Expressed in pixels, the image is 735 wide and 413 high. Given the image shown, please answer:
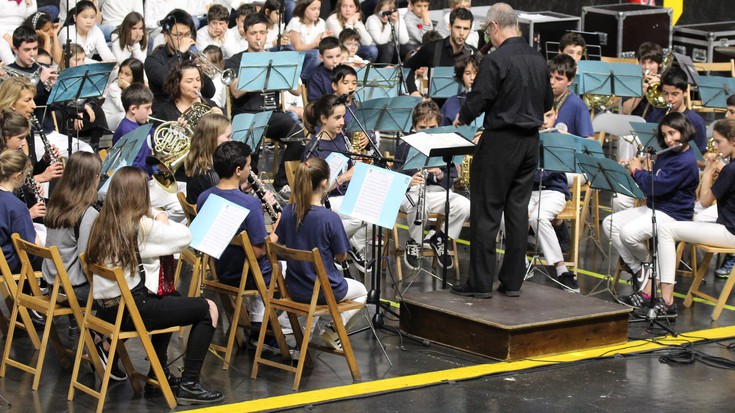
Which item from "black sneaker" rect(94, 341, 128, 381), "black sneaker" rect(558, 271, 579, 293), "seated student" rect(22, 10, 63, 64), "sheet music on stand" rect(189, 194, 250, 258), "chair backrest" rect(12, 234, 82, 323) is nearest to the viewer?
"chair backrest" rect(12, 234, 82, 323)

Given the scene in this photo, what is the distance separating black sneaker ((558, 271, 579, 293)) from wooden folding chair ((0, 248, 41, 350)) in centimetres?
374

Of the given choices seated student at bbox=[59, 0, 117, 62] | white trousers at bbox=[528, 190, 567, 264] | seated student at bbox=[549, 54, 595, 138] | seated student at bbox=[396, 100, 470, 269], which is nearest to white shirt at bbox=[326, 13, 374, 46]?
seated student at bbox=[59, 0, 117, 62]

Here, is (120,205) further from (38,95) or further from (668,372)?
(38,95)

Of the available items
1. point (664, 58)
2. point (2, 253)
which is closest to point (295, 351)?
point (2, 253)

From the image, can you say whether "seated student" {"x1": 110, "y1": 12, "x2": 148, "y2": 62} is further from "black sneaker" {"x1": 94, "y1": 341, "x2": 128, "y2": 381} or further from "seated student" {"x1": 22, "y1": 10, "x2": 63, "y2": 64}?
"black sneaker" {"x1": 94, "y1": 341, "x2": 128, "y2": 381}

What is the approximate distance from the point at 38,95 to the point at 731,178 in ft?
19.1

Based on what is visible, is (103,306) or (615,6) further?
(615,6)

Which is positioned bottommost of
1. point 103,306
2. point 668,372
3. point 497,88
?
point 668,372

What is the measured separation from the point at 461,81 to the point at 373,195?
13.1 feet

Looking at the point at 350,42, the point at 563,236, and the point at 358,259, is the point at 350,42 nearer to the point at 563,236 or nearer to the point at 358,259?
the point at 563,236

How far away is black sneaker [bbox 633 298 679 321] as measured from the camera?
24.7 feet

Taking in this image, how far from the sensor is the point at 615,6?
15.2 m

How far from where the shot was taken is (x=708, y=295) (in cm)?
815

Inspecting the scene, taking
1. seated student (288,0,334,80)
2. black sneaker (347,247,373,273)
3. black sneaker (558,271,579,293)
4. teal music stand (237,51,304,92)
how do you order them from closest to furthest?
black sneaker (558,271,579,293) < black sneaker (347,247,373,273) < teal music stand (237,51,304,92) < seated student (288,0,334,80)
